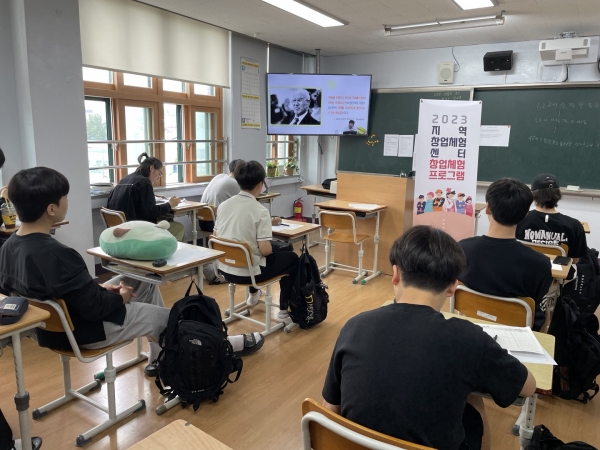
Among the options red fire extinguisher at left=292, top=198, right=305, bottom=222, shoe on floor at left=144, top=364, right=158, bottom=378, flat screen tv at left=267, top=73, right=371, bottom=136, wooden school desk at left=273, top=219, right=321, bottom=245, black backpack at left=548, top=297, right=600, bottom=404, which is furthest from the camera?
red fire extinguisher at left=292, top=198, right=305, bottom=222

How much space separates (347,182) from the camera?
197 inches

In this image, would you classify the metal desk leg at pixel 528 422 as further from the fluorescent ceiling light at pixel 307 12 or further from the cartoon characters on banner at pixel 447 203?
the fluorescent ceiling light at pixel 307 12

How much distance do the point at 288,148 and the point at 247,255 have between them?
15.7ft

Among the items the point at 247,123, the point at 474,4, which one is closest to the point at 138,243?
the point at 474,4

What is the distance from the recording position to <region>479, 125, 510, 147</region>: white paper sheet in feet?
18.7

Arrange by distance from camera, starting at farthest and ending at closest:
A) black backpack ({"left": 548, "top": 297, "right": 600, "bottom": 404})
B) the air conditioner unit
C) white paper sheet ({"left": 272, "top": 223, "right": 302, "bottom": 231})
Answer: the air conditioner unit
white paper sheet ({"left": 272, "top": 223, "right": 302, "bottom": 231})
black backpack ({"left": 548, "top": 297, "right": 600, "bottom": 404})

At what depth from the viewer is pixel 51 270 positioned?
1.87 metres

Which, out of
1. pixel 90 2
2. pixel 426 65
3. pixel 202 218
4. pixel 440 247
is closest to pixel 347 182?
pixel 202 218

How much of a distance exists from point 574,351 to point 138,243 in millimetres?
2384

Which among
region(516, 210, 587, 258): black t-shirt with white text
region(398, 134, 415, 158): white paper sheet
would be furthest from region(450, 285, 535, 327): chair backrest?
region(398, 134, 415, 158): white paper sheet

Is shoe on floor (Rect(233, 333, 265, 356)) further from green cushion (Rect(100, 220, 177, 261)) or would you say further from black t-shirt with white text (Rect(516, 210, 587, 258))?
black t-shirt with white text (Rect(516, 210, 587, 258))

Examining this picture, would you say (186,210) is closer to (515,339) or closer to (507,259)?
(507,259)

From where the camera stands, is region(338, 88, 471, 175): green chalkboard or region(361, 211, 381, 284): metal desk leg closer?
region(361, 211, 381, 284): metal desk leg

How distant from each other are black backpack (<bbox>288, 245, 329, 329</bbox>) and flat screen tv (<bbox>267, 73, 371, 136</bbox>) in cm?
346
